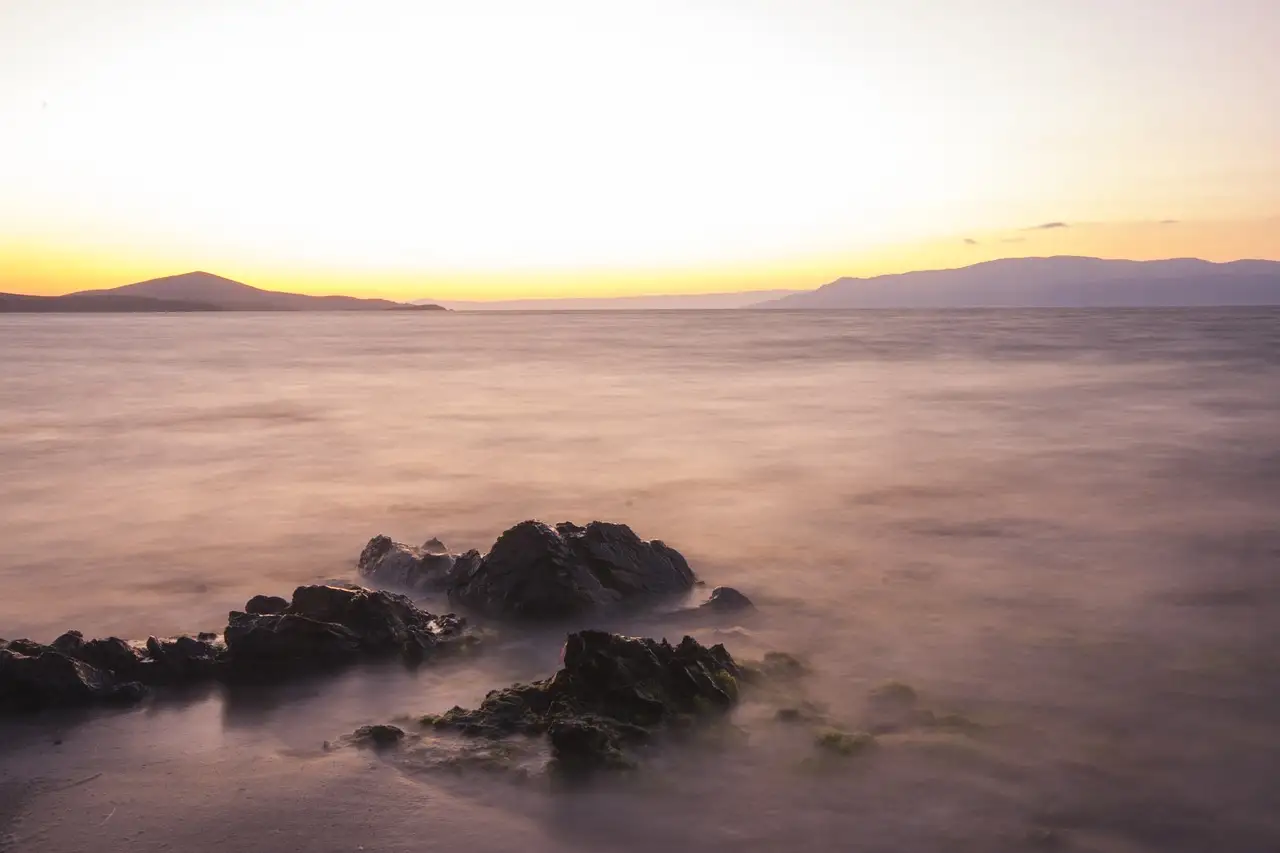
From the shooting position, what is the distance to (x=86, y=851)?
4199mm

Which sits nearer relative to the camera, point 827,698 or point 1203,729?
point 1203,729

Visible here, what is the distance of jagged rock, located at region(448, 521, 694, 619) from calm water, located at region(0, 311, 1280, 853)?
0.54 metres

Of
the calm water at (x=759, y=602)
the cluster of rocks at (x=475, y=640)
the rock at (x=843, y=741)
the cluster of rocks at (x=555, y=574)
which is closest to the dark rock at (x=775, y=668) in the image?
the cluster of rocks at (x=475, y=640)

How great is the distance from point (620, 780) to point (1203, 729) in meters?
3.52

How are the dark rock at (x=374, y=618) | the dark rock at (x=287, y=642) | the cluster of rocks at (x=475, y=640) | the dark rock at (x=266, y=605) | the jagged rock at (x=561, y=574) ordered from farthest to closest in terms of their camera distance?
1. the jagged rock at (x=561, y=574)
2. the dark rock at (x=266, y=605)
3. the dark rock at (x=374, y=618)
4. the dark rock at (x=287, y=642)
5. the cluster of rocks at (x=475, y=640)

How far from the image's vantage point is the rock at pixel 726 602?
7676 millimetres

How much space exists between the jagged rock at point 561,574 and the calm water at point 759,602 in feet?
1.77

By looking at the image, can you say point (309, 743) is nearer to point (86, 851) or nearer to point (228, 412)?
point (86, 851)

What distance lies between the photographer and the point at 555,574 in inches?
289

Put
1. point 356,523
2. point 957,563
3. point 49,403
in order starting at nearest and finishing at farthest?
point 957,563 < point 356,523 < point 49,403

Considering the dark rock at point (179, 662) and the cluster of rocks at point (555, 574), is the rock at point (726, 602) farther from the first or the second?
the dark rock at point (179, 662)

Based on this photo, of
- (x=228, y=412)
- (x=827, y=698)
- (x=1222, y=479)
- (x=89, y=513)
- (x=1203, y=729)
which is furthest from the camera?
(x=228, y=412)

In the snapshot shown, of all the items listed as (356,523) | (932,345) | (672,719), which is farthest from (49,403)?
(932,345)

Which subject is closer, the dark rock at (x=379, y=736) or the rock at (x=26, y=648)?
the dark rock at (x=379, y=736)
